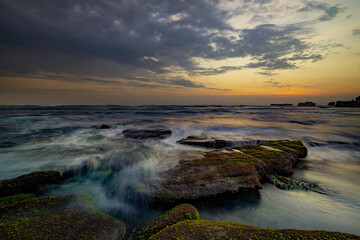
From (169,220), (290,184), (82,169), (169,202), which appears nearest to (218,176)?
(169,202)

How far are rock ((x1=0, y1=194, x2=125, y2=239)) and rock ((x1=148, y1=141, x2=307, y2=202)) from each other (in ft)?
3.92

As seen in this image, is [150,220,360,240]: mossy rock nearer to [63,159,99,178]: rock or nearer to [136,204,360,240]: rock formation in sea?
[136,204,360,240]: rock formation in sea

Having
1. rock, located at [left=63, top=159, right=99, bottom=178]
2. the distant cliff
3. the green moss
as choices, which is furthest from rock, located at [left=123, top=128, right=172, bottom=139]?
the distant cliff

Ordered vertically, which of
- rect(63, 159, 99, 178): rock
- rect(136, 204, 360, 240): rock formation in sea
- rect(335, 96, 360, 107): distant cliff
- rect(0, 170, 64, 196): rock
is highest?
rect(335, 96, 360, 107): distant cliff

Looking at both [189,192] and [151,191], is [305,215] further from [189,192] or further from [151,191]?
[151,191]

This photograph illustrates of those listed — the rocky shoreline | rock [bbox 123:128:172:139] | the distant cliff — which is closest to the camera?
the rocky shoreline

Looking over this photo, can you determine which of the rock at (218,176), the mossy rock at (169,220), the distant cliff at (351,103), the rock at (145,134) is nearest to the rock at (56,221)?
the mossy rock at (169,220)

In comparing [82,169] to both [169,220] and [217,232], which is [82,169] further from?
[217,232]

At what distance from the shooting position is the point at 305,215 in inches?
129

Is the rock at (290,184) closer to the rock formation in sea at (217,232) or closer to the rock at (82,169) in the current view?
the rock formation in sea at (217,232)

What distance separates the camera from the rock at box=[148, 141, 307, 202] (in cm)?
374

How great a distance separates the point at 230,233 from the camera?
231 cm

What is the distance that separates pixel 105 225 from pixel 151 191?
4.00 feet

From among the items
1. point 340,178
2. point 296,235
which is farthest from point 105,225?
point 340,178
